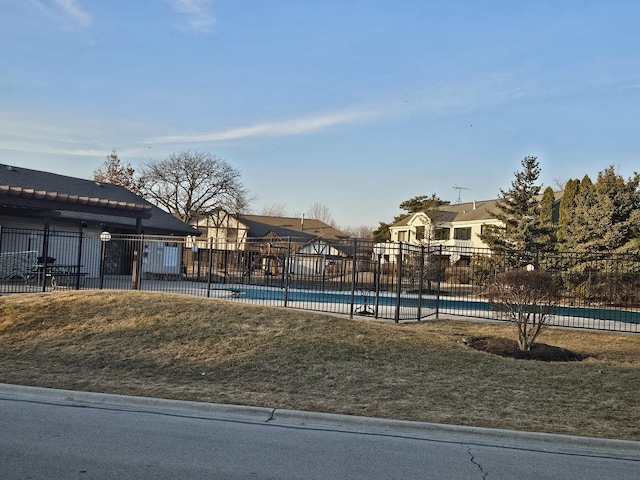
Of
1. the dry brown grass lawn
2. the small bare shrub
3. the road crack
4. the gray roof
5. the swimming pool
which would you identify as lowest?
the road crack

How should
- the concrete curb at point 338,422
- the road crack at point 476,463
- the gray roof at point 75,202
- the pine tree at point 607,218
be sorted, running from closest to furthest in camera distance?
the road crack at point 476,463, the concrete curb at point 338,422, the gray roof at point 75,202, the pine tree at point 607,218

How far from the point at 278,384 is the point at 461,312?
12064 mm

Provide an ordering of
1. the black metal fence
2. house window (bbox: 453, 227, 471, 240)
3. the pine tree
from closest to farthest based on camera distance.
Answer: the black metal fence
the pine tree
house window (bbox: 453, 227, 471, 240)

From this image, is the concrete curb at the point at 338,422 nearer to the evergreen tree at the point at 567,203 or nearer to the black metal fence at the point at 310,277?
the black metal fence at the point at 310,277

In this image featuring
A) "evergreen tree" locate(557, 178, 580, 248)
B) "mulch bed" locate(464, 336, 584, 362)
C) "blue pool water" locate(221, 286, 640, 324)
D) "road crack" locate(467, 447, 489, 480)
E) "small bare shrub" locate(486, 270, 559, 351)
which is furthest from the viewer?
"evergreen tree" locate(557, 178, 580, 248)

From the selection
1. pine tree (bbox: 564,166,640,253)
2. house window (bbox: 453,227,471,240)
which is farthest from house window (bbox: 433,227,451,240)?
pine tree (bbox: 564,166,640,253)

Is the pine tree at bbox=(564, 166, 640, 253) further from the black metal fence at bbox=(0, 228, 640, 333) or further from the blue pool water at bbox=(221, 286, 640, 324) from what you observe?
the blue pool water at bbox=(221, 286, 640, 324)

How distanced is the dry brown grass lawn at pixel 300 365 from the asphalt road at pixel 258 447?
1.33 ft

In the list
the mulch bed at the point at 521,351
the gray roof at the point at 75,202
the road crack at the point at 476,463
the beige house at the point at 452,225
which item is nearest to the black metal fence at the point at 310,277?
the gray roof at the point at 75,202

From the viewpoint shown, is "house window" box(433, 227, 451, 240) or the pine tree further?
"house window" box(433, 227, 451, 240)

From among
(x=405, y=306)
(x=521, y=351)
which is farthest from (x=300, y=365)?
(x=405, y=306)

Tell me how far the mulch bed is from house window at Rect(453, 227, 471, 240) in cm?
4147

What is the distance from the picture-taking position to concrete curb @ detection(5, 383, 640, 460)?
21.2 feet

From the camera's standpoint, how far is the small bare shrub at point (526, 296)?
39.4 ft
